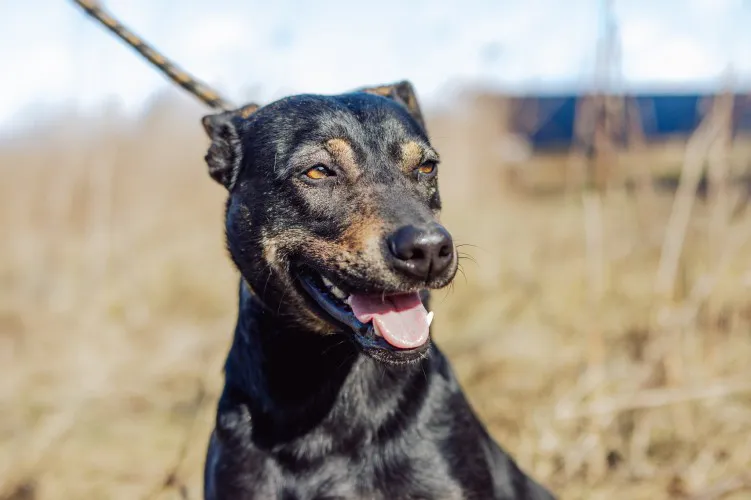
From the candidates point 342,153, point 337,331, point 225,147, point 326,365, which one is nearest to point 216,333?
point 225,147

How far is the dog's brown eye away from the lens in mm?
2858

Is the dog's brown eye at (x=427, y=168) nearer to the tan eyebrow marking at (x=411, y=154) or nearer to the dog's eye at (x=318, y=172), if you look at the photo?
the tan eyebrow marking at (x=411, y=154)

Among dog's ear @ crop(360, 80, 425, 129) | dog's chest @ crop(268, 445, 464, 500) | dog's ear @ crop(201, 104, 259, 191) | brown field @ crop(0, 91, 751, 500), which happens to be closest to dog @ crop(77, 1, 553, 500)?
dog's chest @ crop(268, 445, 464, 500)

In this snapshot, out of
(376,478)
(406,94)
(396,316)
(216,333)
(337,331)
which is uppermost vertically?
(406,94)

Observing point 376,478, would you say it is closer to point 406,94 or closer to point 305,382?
point 305,382

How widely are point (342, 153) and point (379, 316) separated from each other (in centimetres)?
63

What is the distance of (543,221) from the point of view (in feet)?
41.5

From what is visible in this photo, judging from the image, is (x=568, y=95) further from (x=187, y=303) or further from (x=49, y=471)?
(x=49, y=471)

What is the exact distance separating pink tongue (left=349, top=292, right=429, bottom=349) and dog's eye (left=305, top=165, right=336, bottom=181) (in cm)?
47

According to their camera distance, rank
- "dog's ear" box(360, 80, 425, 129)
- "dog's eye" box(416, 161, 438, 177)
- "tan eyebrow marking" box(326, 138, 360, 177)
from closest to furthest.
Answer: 1. "tan eyebrow marking" box(326, 138, 360, 177)
2. "dog's eye" box(416, 161, 438, 177)
3. "dog's ear" box(360, 80, 425, 129)

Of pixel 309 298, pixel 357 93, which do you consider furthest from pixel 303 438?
pixel 357 93

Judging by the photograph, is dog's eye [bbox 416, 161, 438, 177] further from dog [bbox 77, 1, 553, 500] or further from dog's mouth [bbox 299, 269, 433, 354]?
dog's mouth [bbox 299, 269, 433, 354]

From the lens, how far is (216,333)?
22.7ft

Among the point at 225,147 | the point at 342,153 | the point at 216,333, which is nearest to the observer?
the point at 342,153
